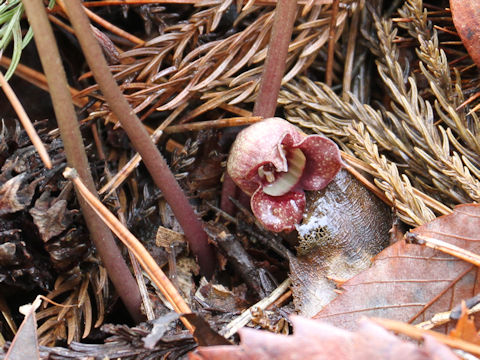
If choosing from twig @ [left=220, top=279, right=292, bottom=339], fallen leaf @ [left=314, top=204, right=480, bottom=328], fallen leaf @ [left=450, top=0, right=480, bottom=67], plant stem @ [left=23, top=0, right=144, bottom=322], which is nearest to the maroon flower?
twig @ [left=220, top=279, right=292, bottom=339]

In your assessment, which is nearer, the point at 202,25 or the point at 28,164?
the point at 28,164

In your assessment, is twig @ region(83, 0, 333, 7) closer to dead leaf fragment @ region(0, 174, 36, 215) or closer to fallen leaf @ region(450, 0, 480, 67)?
fallen leaf @ region(450, 0, 480, 67)

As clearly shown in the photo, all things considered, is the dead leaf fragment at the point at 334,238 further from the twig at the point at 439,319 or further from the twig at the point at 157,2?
the twig at the point at 157,2

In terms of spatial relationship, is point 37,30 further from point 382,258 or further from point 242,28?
point 382,258

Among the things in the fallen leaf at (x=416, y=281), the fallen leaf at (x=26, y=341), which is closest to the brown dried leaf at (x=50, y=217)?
the fallen leaf at (x=26, y=341)

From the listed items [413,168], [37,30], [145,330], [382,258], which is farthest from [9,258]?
[413,168]

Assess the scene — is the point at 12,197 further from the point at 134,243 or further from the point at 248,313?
the point at 248,313
